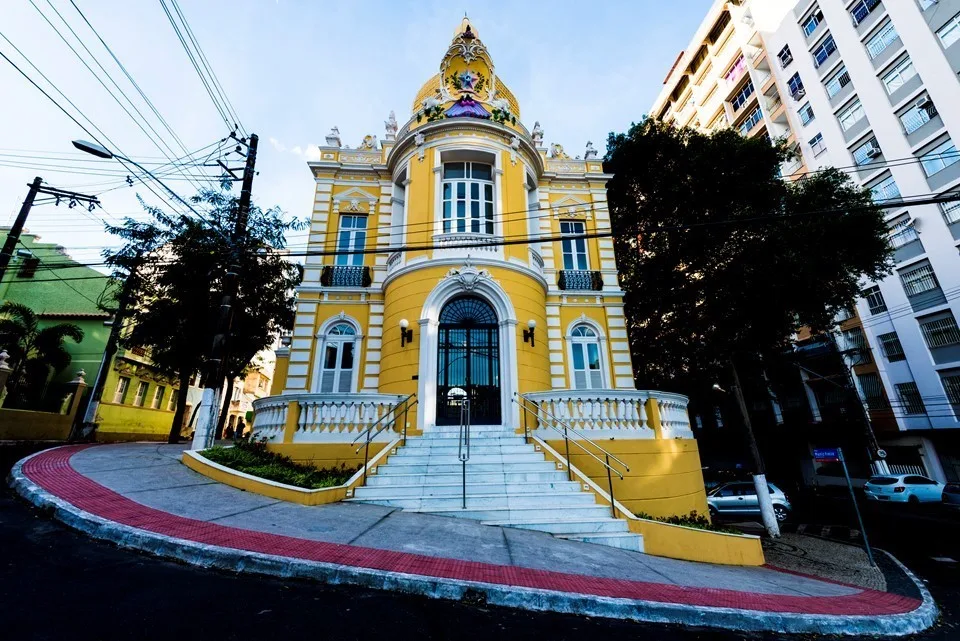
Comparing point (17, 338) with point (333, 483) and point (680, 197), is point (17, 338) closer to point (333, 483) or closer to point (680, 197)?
point (333, 483)

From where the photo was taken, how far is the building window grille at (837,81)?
2667cm

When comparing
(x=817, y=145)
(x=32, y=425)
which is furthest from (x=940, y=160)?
(x=32, y=425)

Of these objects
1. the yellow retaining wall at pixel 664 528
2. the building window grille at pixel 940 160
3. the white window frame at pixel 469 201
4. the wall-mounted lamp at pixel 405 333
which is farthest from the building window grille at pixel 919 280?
the wall-mounted lamp at pixel 405 333

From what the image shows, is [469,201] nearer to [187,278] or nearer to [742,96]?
[187,278]

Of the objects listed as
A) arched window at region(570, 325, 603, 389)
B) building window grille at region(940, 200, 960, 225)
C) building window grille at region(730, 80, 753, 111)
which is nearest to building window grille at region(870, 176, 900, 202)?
building window grille at region(940, 200, 960, 225)

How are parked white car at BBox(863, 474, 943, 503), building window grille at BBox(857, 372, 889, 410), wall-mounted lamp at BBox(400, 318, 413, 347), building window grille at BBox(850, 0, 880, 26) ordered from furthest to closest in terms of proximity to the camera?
building window grille at BBox(850, 0, 880, 26)
building window grille at BBox(857, 372, 889, 410)
parked white car at BBox(863, 474, 943, 503)
wall-mounted lamp at BBox(400, 318, 413, 347)

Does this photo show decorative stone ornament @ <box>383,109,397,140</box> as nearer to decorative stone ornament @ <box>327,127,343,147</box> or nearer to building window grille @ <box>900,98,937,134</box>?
decorative stone ornament @ <box>327,127,343,147</box>

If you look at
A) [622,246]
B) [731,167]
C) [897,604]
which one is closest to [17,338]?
[622,246]

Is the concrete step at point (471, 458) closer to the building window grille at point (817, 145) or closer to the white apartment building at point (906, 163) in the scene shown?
the white apartment building at point (906, 163)

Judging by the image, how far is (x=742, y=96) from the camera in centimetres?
3662

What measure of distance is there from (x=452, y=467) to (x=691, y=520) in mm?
5299

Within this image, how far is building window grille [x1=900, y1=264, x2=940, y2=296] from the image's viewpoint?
2169 cm

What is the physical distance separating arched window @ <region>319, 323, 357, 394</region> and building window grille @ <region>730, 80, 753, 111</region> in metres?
41.7

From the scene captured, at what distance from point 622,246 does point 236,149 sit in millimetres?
16020
